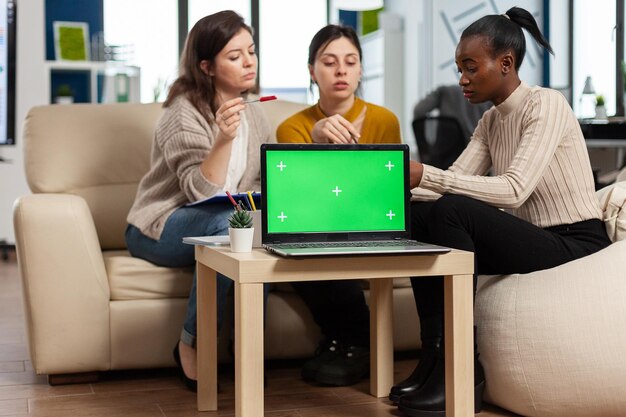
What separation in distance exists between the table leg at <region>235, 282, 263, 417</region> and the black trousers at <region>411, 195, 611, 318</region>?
511 millimetres

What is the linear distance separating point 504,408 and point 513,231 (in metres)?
0.44

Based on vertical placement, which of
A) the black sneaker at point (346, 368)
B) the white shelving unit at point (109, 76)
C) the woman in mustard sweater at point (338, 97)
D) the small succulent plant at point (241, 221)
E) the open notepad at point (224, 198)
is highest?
the white shelving unit at point (109, 76)

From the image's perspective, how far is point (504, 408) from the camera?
2141mm

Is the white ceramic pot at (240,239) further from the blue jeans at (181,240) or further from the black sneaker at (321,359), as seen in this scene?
the black sneaker at (321,359)

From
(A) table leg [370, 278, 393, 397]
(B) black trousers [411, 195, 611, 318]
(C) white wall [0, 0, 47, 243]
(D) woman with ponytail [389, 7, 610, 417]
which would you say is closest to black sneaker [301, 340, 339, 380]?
(A) table leg [370, 278, 393, 397]

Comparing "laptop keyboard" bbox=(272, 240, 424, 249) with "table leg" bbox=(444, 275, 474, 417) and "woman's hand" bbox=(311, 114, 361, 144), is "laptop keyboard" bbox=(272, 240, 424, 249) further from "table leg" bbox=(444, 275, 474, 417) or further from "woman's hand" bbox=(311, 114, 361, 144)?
"woman's hand" bbox=(311, 114, 361, 144)

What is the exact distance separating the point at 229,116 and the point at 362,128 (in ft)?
1.70

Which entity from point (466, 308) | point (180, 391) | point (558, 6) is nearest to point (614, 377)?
point (466, 308)

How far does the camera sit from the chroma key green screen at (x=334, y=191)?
6.17 feet

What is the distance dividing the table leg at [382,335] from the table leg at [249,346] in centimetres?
63

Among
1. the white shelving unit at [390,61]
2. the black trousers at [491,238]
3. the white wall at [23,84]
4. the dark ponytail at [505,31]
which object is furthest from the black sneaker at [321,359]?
the white shelving unit at [390,61]

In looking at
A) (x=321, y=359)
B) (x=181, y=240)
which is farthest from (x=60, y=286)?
(x=321, y=359)

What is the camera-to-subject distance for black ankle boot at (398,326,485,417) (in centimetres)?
200

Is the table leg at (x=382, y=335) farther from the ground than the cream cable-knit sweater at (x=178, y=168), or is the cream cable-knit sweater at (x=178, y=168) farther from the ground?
the cream cable-knit sweater at (x=178, y=168)
